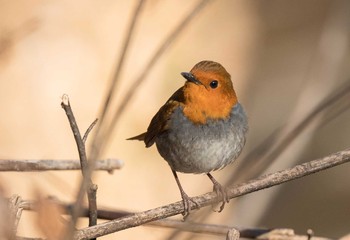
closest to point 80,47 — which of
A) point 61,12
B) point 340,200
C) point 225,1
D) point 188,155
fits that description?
point 61,12

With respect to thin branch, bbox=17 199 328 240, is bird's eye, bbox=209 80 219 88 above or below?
above

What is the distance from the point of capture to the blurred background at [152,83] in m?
5.66

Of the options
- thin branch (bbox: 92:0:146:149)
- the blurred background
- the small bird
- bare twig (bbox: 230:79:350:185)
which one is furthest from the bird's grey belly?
thin branch (bbox: 92:0:146:149)

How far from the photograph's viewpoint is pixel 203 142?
132 inches

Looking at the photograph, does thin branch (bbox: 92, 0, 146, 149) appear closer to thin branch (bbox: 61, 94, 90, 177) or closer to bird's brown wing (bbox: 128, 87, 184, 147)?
thin branch (bbox: 61, 94, 90, 177)

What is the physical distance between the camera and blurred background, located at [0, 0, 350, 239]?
5664 mm

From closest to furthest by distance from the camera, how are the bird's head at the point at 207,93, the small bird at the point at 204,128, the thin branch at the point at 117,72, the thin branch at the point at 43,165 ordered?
the thin branch at the point at 117,72 < the thin branch at the point at 43,165 < the bird's head at the point at 207,93 < the small bird at the point at 204,128

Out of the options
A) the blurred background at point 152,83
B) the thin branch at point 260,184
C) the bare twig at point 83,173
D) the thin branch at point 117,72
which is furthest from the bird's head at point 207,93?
the blurred background at point 152,83

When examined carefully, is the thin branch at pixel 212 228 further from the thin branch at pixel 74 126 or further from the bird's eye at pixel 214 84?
the bird's eye at pixel 214 84

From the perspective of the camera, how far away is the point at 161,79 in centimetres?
628

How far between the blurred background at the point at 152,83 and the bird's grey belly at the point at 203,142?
6.15 ft

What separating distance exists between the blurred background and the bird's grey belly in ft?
6.15

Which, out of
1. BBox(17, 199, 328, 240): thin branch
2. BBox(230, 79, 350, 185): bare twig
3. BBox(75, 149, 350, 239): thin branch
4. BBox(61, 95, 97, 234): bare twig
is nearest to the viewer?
BBox(61, 95, 97, 234): bare twig

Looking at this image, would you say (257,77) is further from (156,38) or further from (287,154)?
(287,154)
